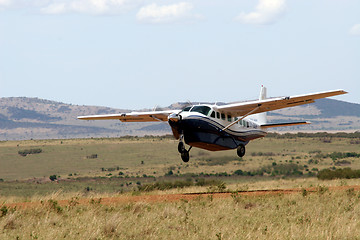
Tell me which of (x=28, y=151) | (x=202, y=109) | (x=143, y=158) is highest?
(x=202, y=109)

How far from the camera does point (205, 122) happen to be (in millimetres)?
31594

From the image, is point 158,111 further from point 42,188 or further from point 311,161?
point 311,161

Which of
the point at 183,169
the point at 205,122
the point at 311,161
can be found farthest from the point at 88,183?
the point at 205,122

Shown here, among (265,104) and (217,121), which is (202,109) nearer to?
(217,121)

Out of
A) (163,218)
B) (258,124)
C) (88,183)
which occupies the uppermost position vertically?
(258,124)

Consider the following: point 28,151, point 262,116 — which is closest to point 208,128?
point 262,116

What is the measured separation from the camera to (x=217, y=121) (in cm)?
3322

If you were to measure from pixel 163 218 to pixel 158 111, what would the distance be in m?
17.5

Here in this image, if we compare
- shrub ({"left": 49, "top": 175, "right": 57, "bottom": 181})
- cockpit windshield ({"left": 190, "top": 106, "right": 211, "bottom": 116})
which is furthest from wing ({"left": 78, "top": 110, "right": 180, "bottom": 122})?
shrub ({"left": 49, "top": 175, "right": 57, "bottom": 181})

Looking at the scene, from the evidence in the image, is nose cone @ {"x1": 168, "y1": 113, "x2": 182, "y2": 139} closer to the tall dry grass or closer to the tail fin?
the tall dry grass

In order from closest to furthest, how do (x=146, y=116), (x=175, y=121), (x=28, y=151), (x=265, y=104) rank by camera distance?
(x=175, y=121) < (x=265, y=104) < (x=146, y=116) < (x=28, y=151)

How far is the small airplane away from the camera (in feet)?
100

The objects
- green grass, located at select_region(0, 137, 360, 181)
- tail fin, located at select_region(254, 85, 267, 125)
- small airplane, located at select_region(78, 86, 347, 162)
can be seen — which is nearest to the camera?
small airplane, located at select_region(78, 86, 347, 162)

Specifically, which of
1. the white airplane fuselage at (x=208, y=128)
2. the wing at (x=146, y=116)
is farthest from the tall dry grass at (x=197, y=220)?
the wing at (x=146, y=116)
